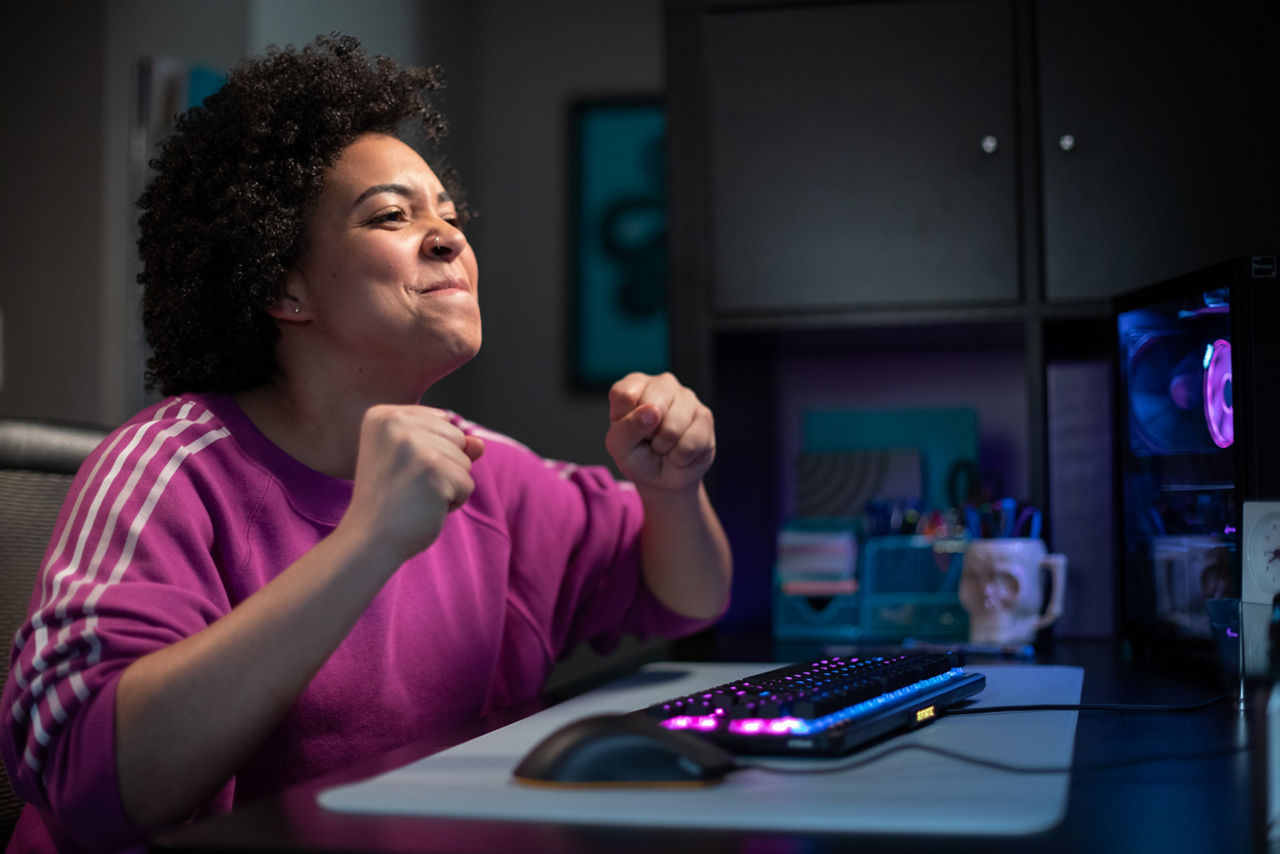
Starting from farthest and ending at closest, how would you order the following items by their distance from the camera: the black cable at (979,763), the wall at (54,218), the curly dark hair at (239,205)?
the wall at (54,218)
the curly dark hair at (239,205)
the black cable at (979,763)

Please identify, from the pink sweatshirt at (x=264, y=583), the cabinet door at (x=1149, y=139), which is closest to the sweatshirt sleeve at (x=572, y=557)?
the pink sweatshirt at (x=264, y=583)

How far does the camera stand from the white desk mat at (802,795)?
0.62 meters

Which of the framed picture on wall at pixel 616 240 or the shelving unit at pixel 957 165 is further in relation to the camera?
the framed picture on wall at pixel 616 240

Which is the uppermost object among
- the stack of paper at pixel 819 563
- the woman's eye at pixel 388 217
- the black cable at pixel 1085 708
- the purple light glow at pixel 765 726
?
the woman's eye at pixel 388 217

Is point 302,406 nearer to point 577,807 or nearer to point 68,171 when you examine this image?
point 577,807

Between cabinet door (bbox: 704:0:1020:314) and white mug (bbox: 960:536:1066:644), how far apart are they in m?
0.38

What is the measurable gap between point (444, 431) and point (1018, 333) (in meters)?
1.18

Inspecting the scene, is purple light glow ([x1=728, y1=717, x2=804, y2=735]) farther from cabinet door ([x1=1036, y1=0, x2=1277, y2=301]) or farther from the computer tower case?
cabinet door ([x1=1036, y1=0, x2=1277, y2=301])

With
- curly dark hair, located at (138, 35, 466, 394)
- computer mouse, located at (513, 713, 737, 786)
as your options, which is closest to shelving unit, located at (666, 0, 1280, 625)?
curly dark hair, located at (138, 35, 466, 394)

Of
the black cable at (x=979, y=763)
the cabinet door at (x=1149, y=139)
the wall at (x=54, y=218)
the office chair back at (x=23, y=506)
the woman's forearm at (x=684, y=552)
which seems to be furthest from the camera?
the wall at (x=54, y=218)

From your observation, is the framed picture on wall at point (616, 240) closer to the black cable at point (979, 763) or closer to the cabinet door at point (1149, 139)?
the cabinet door at point (1149, 139)

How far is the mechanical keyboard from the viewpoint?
30.2 inches

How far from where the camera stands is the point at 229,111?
1.27 metres

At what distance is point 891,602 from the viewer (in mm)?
1653
